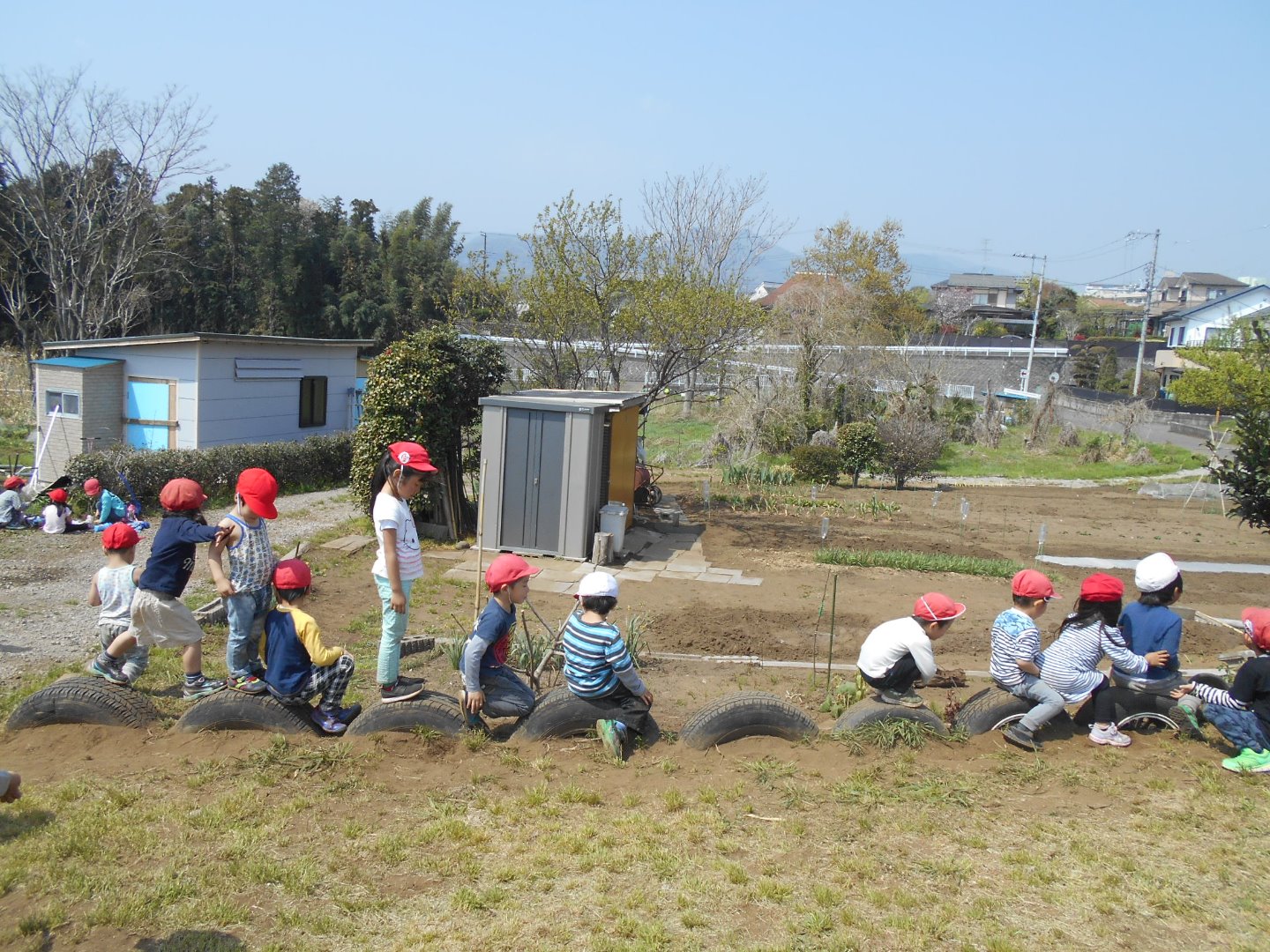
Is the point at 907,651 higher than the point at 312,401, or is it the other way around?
the point at 312,401

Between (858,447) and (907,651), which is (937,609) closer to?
(907,651)

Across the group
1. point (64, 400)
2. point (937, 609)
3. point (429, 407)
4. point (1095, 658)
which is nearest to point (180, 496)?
point (937, 609)

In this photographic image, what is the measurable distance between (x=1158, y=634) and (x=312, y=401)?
17626mm

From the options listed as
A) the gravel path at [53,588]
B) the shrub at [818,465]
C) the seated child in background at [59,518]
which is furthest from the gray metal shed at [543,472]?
the shrub at [818,465]

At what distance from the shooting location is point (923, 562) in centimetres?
1268

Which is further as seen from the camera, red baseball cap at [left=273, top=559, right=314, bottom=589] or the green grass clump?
the green grass clump

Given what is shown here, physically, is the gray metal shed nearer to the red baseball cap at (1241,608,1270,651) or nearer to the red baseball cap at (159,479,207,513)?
the red baseball cap at (159,479,207,513)

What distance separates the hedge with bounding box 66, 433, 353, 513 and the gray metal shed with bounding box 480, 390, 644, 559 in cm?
497

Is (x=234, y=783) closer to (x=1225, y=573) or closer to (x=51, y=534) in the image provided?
(x=51, y=534)

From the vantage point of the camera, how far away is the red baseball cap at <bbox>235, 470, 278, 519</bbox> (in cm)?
571

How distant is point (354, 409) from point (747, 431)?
10083mm

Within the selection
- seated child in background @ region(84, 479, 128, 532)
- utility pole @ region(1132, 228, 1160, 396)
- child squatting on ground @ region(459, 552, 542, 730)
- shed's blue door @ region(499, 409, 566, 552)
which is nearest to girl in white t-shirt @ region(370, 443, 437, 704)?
child squatting on ground @ region(459, 552, 542, 730)

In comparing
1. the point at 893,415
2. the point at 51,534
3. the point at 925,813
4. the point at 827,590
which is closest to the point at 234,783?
the point at 925,813

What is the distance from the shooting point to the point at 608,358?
1677cm
